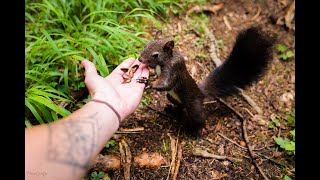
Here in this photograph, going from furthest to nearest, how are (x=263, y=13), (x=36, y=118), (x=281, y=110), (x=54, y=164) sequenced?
(x=263, y=13)
(x=281, y=110)
(x=36, y=118)
(x=54, y=164)

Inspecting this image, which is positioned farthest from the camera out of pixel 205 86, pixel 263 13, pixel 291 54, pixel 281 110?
pixel 263 13

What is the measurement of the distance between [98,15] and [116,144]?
1.83 metres

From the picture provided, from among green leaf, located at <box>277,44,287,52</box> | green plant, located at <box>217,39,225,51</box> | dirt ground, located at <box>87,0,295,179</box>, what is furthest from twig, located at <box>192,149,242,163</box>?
green leaf, located at <box>277,44,287,52</box>

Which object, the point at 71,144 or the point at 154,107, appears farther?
the point at 154,107

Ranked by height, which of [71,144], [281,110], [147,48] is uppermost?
[147,48]

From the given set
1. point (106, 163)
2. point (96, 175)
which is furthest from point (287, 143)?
point (96, 175)

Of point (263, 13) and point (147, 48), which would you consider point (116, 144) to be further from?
point (263, 13)

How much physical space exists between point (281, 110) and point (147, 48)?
2.02 metres

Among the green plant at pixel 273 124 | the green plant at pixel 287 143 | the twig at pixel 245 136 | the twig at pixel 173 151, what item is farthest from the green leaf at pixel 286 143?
the twig at pixel 173 151

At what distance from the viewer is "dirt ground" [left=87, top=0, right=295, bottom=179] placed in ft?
11.4

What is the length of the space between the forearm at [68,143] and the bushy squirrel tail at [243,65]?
5.37ft
